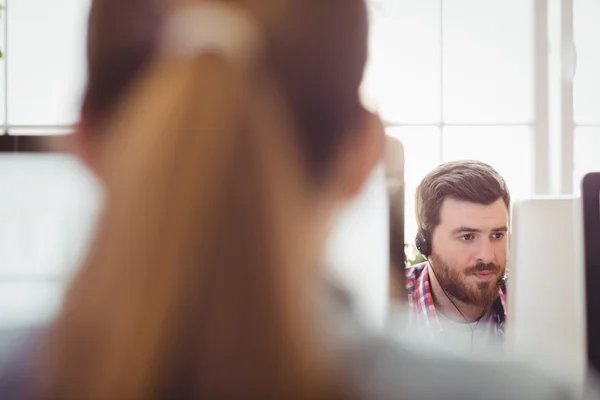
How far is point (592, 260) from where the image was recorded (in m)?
0.69

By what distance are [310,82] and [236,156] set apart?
0.07m

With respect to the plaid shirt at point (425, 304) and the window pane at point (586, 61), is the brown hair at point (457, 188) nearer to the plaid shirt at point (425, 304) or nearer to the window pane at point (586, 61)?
the plaid shirt at point (425, 304)

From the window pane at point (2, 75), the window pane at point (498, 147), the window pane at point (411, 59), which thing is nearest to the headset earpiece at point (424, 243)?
the window pane at point (411, 59)

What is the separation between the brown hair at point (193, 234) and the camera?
1.17ft

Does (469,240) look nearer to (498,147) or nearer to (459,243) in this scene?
(459,243)

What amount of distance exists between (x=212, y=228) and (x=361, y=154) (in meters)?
0.11

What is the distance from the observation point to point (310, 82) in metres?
0.39

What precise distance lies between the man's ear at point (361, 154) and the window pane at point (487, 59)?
294cm

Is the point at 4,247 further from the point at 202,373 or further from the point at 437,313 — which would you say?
the point at 437,313

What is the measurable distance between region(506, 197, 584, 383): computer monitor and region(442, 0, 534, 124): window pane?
2584 mm

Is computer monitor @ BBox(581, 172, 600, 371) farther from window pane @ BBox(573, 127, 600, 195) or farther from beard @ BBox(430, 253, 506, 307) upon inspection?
window pane @ BBox(573, 127, 600, 195)

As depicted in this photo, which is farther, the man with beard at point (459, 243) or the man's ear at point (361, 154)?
the man with beard at point (459, 243)

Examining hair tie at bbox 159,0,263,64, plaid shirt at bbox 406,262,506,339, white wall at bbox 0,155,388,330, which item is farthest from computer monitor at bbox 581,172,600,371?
plaid shirt at bbox 406,262,506,339

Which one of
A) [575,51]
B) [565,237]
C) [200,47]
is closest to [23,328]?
[200,47]
